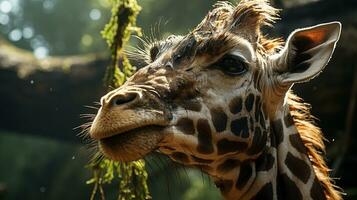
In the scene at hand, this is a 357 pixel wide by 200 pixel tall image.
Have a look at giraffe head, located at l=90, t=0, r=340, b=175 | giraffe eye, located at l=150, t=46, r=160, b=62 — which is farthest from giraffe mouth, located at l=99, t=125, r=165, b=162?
giraffe eye, located at l=150, t=46, r=160, b=62

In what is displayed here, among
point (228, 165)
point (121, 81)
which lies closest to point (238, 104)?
point (228, 165)

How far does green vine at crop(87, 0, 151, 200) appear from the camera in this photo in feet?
17.4

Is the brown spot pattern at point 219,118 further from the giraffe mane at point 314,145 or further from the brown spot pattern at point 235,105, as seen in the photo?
the giraffe mane at point 314,145

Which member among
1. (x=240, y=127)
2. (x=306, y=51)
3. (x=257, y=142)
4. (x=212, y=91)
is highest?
(x=306, y=51)

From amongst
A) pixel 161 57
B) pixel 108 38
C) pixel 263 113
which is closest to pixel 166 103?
pixel 161 57

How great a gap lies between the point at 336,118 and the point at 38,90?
16.8 feet

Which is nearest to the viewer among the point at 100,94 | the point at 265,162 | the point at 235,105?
the point at 235,105

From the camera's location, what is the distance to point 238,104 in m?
3.73

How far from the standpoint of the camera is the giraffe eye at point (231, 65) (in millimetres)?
3729

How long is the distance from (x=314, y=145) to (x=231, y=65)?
92 centimetres

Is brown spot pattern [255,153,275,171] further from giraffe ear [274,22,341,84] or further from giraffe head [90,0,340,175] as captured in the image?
giraffe ear [274,22,341,84]

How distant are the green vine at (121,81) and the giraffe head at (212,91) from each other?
4.70ft

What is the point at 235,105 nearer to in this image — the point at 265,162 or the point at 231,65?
the point at 231,65

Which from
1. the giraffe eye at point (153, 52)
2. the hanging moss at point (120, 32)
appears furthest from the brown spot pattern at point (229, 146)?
the hanging moss at point (120, 32)
